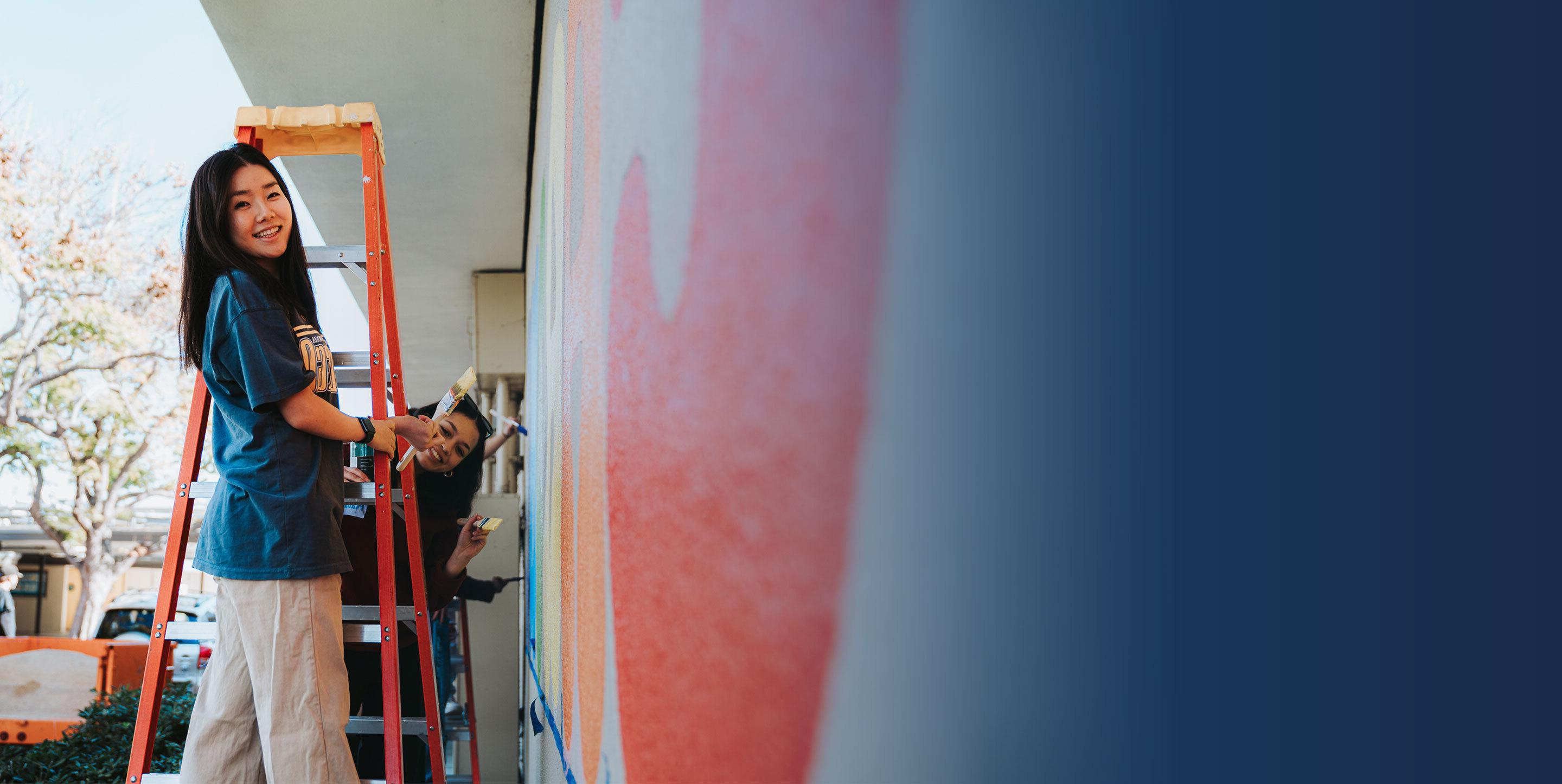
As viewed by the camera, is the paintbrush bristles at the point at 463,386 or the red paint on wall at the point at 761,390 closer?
the red paint on wall at the point at 761,390

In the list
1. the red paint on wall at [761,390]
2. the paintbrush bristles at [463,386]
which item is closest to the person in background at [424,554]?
the paintbrush bristles at [463,386]

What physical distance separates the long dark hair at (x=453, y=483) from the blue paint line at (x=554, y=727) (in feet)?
2.22

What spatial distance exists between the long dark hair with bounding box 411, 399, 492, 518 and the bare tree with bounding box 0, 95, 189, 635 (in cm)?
1110

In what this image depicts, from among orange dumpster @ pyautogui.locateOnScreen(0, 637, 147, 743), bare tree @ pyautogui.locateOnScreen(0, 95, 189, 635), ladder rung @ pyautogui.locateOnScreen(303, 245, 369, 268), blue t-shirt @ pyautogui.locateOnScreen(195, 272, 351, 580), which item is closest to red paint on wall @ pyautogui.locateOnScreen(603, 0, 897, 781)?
blue t-shirt @ pyautogui.locateOnScreen(195, 272, 351, 580)

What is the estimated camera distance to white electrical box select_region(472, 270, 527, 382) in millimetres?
7523

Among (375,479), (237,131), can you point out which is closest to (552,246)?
(375,479)

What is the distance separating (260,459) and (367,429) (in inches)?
9.5

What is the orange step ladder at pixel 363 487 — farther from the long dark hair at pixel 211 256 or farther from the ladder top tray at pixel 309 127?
the long dark hair at pixel 211 256

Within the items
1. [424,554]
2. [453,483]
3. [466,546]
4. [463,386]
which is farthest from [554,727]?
[453,483]

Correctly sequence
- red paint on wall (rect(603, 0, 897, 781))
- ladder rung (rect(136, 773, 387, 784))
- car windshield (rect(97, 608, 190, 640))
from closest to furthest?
red paint on wall (rect(603, 0, 897, 781))
ladder rung (rect(136, 773, 387, 784))
car windshield (rect(97, 608, 190, 640))

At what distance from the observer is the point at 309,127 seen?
2951 millimetres

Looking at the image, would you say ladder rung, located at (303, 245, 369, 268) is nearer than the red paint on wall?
No

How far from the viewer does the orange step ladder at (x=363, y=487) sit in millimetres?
2516

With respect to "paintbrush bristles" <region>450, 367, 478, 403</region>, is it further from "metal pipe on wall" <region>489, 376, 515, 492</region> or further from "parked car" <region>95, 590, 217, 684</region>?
"parked car" <region>95, 590, 217, 684</region>
